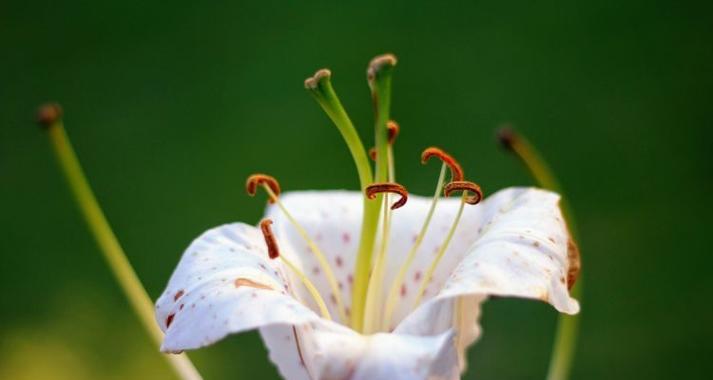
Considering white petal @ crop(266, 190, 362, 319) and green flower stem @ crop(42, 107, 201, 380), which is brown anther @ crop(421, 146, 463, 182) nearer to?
white petal @ crop(266, 190, 362, 319)

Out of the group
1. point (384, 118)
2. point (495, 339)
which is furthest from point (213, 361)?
point (384, 118)

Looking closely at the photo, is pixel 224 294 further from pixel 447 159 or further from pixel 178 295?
pixel 447 159

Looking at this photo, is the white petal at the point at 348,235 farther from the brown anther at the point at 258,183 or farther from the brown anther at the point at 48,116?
the brown anther at the point at 48,116

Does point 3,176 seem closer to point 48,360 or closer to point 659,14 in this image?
point 48,360

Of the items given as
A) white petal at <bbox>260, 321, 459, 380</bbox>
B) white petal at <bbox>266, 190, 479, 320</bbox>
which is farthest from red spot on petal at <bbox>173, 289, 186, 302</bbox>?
white petal at <bbox>266, 190, 479, 320</bbox>

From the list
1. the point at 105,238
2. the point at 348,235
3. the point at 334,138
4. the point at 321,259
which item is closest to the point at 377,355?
the point at 321,259

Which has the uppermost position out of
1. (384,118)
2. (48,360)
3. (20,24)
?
(20,24)
